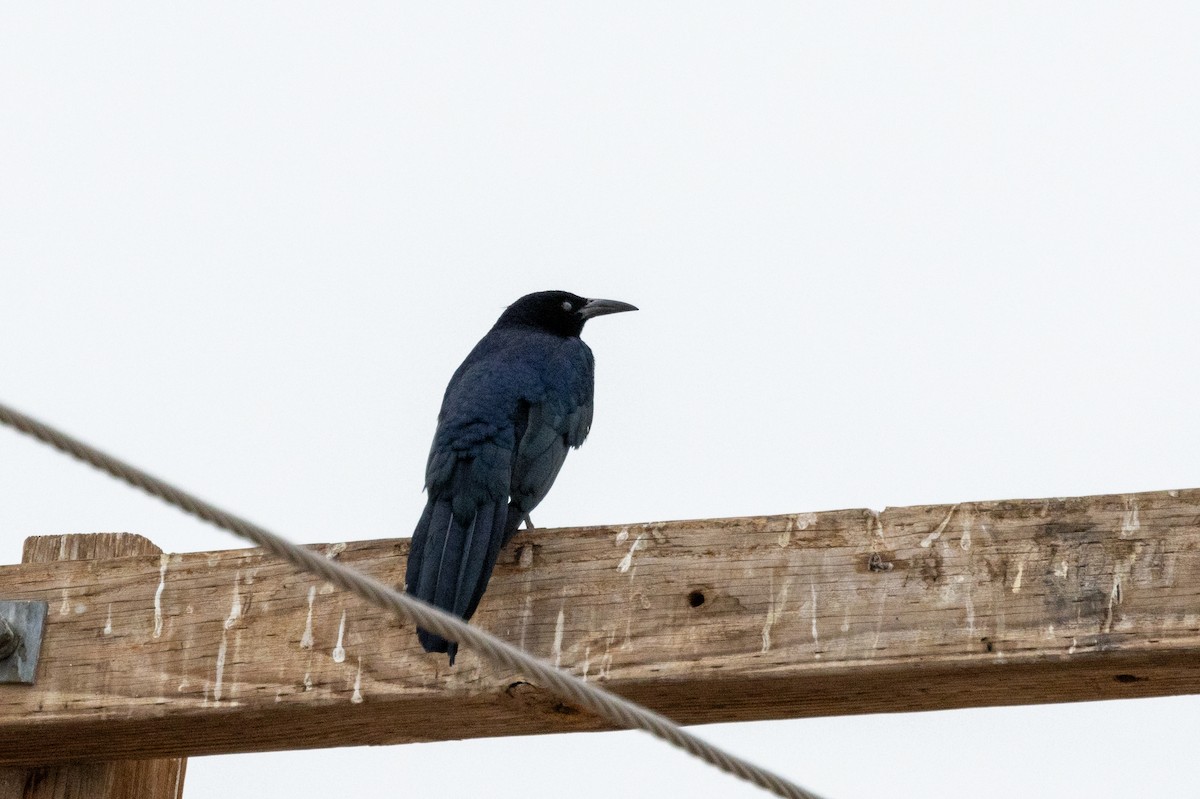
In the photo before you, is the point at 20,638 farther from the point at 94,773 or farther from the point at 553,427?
the point at 553,427

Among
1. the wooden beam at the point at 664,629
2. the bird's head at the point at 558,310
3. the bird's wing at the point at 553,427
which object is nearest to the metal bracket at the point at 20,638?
the wooden beam at the point at 664,629

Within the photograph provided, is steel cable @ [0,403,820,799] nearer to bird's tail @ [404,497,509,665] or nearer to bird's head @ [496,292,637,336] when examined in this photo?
bird's tail @ [404,497,509,665]

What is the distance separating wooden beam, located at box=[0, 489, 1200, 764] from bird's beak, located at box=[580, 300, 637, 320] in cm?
310

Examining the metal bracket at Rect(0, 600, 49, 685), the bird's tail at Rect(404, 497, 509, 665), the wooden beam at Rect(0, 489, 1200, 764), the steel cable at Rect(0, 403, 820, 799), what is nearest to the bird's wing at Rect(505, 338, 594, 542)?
the bird's tail at Rect(404, 497, 509, 665)

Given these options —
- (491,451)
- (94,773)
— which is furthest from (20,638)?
(491,451)

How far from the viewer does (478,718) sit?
3.66 m

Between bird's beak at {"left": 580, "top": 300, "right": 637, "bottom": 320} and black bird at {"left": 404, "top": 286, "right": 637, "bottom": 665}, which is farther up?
bird's beak at {"left": 580, "top": 300, "right": 637, "bottom": 320}

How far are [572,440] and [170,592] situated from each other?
171cm

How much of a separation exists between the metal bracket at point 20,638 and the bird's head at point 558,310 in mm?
3129

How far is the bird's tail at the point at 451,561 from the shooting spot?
12.1 feet

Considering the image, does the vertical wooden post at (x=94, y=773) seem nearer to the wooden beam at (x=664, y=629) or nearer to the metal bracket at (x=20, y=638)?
the wooden beam at (x=664, y=629)

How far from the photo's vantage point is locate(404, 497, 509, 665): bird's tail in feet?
12.1

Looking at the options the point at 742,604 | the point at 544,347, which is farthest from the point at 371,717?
the point at 544,347

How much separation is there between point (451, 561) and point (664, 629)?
490 mm
